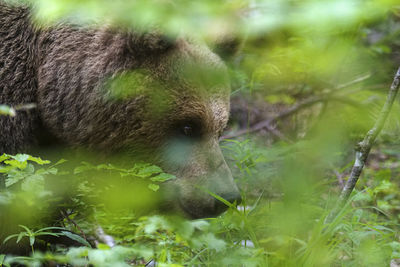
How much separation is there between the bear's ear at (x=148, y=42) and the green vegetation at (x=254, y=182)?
110mm

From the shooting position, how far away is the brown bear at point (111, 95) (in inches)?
133

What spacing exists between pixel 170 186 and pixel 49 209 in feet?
2.94

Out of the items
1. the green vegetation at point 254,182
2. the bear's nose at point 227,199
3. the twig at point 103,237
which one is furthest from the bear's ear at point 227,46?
the twig at point 103,237

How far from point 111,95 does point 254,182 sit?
1.37m

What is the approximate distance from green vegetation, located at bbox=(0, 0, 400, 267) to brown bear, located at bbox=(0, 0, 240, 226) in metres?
0.15

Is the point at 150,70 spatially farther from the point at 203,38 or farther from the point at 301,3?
the point at 301,3

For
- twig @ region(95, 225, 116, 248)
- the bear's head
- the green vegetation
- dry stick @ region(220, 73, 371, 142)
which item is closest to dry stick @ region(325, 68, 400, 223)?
the green vegetation

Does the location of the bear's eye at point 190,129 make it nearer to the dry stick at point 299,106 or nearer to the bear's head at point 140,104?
the bear's head at point 140,104

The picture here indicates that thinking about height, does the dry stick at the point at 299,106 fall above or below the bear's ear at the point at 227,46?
below

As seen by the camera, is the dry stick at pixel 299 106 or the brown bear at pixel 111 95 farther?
the dry stick at pixel 299 106

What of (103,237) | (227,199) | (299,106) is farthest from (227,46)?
(103,237)

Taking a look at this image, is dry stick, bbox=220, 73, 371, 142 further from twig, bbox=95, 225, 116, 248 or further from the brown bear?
twig, bbox=95, 225, 116, 248

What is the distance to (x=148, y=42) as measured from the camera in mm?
3230

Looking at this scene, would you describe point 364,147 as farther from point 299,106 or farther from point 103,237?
point 299,106
